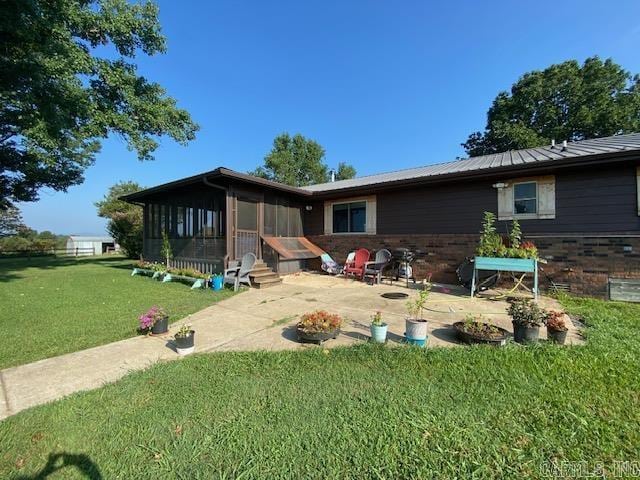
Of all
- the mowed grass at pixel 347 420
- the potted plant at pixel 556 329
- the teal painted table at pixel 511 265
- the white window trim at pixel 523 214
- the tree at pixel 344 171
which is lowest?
the mowed grass at pixel 347 420

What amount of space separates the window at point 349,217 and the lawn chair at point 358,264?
1043mm

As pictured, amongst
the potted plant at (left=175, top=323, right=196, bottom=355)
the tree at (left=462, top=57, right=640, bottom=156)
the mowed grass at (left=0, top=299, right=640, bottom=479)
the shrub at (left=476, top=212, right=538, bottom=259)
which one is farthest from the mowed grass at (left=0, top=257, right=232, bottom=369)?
the tree at (left=462, top=57, right=640, bottom=156)

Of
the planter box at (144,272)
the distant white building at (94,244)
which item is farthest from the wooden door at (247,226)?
the distant white building at (94,244)

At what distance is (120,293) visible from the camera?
7.46 m

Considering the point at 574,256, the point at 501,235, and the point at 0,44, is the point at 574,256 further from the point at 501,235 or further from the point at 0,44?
the point at 0,44

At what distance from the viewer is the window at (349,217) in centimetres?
1081

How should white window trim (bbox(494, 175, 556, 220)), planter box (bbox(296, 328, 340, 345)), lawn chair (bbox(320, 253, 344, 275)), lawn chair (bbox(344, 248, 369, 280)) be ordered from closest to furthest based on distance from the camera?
planter box (bbox(296, 328, 340, 345))
white window trim (bbox(494, 175, 556, 220))
lawn chair (bbox(344, 248, 369, 280))
lawn chair (bbox(320, 253, 344, 275))

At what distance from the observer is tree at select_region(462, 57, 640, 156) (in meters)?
Answer: 19.2

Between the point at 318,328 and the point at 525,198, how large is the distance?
7.08 m

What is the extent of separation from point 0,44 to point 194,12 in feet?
18.1

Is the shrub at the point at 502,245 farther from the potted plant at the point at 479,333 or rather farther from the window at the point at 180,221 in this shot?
the window at the point at 180,221

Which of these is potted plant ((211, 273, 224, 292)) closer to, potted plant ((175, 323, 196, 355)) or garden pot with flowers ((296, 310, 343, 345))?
potted plant ((175, 323, 196, 355))

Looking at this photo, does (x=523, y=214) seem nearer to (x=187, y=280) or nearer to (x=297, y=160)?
(x=187, y=280)

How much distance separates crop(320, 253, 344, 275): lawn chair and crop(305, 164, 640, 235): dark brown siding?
1.34 metres
